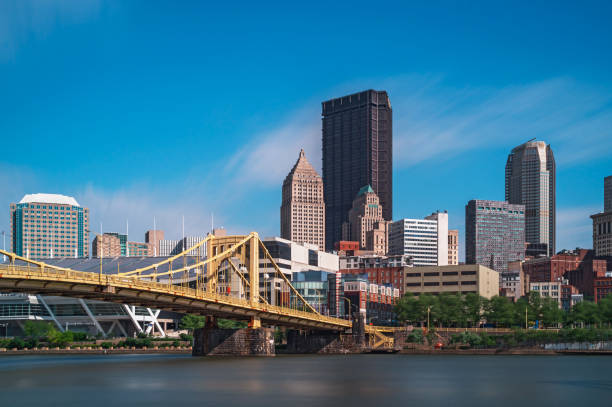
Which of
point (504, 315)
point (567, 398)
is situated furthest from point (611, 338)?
point (567, 398)

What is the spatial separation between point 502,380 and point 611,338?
7833cm

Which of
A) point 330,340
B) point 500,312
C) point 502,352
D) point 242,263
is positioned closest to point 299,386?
point 242,263

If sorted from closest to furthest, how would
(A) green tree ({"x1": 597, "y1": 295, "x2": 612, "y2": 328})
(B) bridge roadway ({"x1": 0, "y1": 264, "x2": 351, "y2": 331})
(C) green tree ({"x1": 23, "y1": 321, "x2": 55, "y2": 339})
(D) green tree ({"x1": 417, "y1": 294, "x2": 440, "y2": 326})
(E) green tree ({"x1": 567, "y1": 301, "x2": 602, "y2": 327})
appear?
(B) bridge roadway ({"x1": 0, "y1": 264, "x2": 351, "y2": 331}) < (E) green tree ({"x1": 567, "y1": 301, "x2": 602, "y2": 327}) < (A) green tree ({"x1": 597, "y1": 295, "x2": 612, "y2": 328}) < (D) green tree ({"x1": 417, "y1": 294, "x2": 440, "y2": 326}) < (C) green tree ({"x1": 23, "y1": 321, "x2": 55, "y2": 339})

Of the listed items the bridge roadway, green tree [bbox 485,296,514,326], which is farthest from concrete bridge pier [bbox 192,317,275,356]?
green tree [bbox 485,296,514,326]

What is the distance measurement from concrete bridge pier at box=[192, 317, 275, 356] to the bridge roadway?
2.25 m

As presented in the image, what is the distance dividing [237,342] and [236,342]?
0.13m

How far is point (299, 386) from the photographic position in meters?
64.5

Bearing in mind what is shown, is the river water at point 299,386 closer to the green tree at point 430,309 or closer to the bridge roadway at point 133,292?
the bridge roadway at point 133,292

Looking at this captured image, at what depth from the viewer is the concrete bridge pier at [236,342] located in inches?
4313

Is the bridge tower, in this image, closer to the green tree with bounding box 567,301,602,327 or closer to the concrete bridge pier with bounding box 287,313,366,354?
the concrete bridge pier with bounding box 287,313,366,354

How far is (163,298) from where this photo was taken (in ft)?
295

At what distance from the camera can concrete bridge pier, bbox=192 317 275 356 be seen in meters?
110

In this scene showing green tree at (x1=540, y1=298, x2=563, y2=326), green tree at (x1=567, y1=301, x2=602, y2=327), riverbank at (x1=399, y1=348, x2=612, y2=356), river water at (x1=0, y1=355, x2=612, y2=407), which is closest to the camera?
river water at (x1=0, y1=355, x2=612, y2=407)

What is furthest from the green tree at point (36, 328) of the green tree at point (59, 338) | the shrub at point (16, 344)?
the shrub at point (16, 344)
